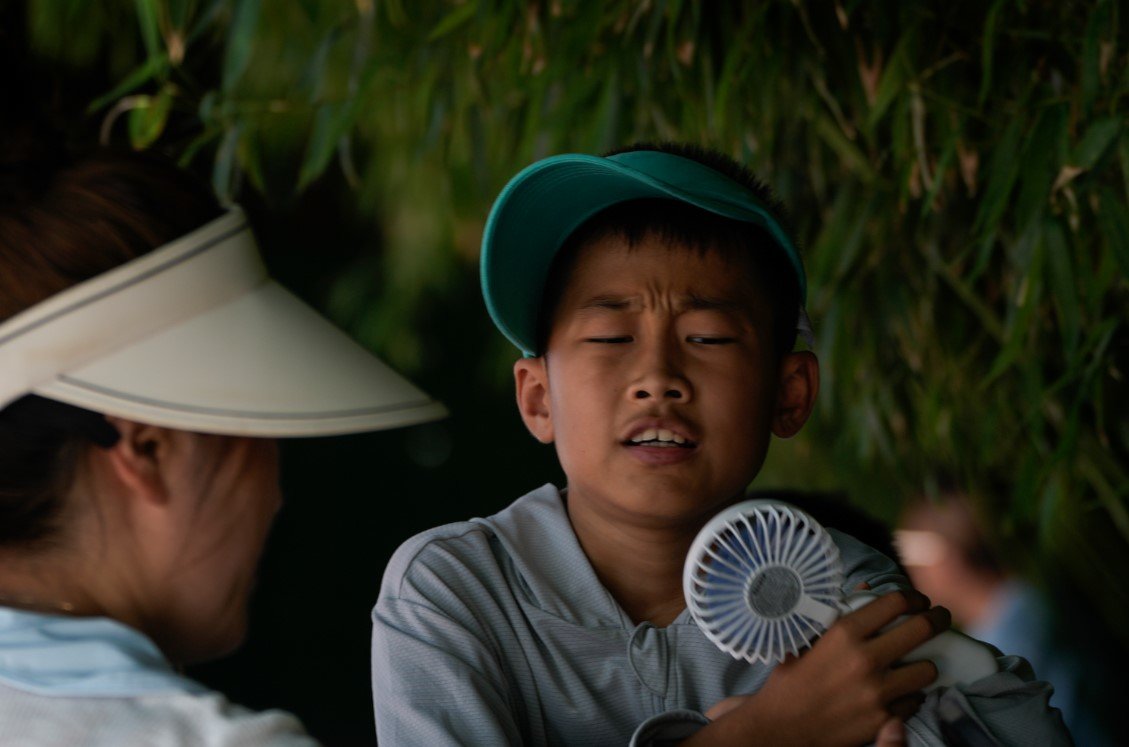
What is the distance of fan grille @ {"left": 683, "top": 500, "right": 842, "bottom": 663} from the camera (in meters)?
1.08

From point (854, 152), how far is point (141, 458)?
156 centimetres

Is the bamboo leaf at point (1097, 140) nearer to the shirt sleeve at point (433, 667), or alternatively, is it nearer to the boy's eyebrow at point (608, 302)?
the boy's eyebrow at point (608, 302)

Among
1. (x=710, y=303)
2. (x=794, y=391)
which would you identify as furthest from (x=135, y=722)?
(x=794, y=391)

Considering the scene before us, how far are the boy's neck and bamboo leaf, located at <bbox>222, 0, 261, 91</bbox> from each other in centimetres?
92

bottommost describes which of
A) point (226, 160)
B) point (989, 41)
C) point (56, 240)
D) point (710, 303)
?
point (56, 240)

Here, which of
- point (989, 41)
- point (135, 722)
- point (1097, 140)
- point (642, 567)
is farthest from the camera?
point (989, 41)

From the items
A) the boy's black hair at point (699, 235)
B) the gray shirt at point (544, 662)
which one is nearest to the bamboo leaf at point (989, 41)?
the boy's black hair at point (699, 235)

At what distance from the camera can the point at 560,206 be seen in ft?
4.53

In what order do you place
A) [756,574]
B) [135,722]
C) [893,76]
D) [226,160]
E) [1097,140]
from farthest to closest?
[226,160]
[893,76]
[1097,140]
[756,574]
[135,722]

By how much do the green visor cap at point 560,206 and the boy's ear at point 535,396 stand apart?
0.06 ft

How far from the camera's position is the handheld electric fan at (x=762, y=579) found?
1080 millimetres

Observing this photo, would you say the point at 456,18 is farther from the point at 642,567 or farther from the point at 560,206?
the point at 642,567

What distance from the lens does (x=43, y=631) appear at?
881mm

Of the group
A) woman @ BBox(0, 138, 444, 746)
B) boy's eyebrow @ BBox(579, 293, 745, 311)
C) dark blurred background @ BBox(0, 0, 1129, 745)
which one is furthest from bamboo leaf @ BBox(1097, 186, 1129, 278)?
woman @ BBox(0, 138, 444, 746)
